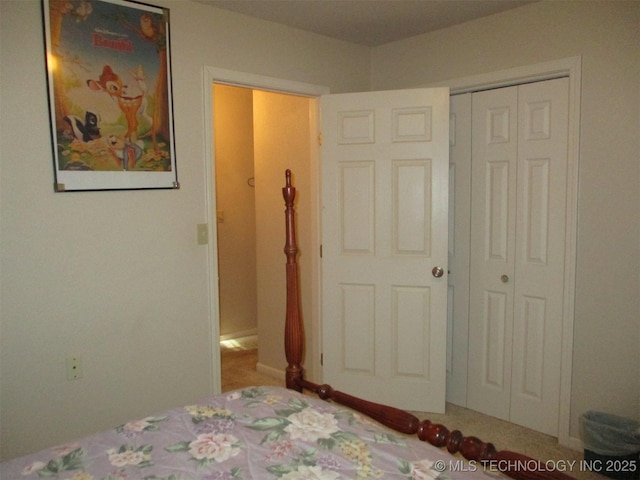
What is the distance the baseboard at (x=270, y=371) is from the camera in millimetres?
3652

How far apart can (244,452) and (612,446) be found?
1.93 metres

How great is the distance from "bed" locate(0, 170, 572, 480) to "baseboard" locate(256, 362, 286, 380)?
2062 millimetres

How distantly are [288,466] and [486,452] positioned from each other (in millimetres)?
524

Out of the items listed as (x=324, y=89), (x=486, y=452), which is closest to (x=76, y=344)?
(x=486, y=452)

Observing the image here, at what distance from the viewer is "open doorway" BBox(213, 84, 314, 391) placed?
3.46m

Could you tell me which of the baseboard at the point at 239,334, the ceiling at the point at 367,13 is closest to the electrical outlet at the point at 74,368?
the ceiling at the point at 367,13

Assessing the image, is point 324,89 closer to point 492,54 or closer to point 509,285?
point 492,54

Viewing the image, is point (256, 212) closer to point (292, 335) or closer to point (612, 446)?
point (292, 335)

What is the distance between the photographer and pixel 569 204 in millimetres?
2609

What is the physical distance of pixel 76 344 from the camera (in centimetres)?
228

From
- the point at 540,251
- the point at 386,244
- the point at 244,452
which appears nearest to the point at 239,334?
the point at 386,244

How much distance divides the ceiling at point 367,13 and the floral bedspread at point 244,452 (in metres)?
2.11

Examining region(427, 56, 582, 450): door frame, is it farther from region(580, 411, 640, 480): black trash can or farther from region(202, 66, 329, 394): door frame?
region(202, 66, 329, 394): door frame

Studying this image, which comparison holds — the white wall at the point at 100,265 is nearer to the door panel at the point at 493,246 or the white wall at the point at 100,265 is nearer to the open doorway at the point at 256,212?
the open doorway at the point at 256,212
